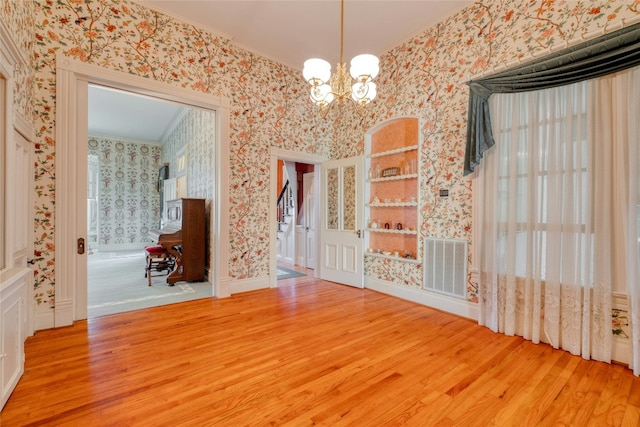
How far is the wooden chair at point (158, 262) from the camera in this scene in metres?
5.07

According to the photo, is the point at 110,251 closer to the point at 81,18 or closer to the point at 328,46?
the point at 81,18

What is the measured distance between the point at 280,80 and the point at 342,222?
2.70 m

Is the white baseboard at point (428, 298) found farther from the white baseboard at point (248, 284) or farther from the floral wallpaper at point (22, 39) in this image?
the floral wallpaper at point (22, 39)

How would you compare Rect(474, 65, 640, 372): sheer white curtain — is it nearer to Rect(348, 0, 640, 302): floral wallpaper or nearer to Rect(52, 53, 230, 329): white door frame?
Rect(348, 0, 640, 302): floral wallpaper

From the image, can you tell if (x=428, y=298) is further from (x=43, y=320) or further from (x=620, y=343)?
(x=43, y=320)

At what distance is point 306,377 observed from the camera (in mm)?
2146

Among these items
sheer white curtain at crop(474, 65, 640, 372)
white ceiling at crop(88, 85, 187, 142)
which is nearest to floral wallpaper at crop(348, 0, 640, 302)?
sheer white curtain at crop(474, 65, 640, 372)

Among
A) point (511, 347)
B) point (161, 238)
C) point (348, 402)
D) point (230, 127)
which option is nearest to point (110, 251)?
point (161, 238)

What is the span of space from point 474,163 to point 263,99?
10.9ft

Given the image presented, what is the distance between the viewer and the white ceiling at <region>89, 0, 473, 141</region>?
11.4 ft

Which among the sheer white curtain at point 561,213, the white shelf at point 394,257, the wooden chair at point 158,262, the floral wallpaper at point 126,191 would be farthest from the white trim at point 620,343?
the floral wallpaper at point 126,191

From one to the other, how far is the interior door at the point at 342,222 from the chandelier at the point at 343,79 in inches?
87.7

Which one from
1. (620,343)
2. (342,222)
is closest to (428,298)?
(620,343)

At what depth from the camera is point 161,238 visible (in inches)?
189
